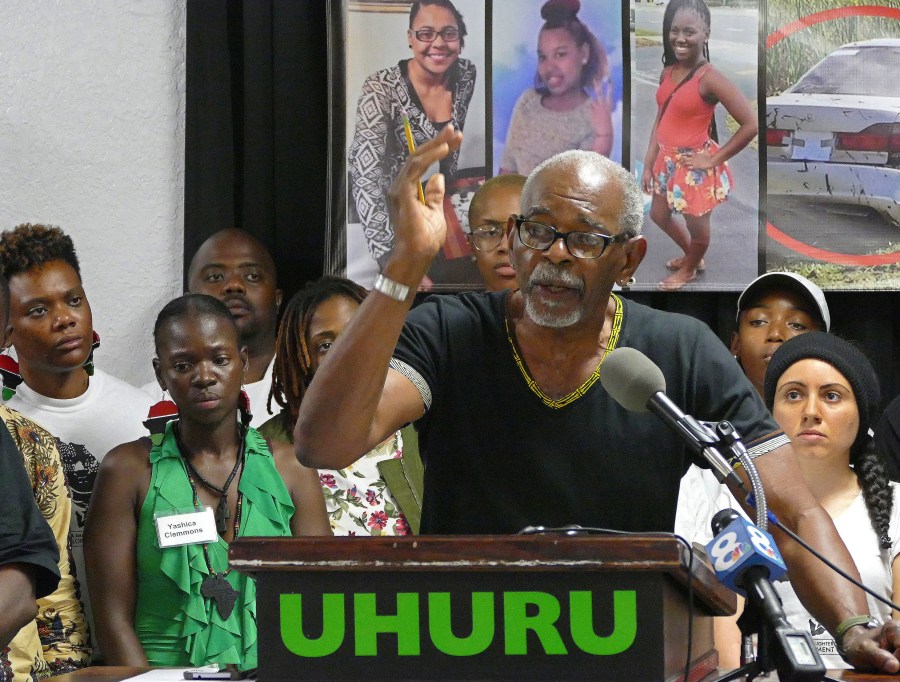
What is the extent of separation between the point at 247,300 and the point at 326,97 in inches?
33.4

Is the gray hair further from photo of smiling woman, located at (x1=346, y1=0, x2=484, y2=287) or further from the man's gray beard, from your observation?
photo of smiling woman, located at (x1=346, y1=0, x2=484, y2=287)

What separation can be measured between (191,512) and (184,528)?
0.05m

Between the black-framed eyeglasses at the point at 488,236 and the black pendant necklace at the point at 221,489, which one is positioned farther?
the black-framed eyeglasses at the point at 488,236

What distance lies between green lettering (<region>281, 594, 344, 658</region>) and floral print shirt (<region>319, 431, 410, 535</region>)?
176cm

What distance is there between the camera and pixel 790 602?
2.94 metres

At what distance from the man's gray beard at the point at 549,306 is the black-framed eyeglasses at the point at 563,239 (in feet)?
0.13

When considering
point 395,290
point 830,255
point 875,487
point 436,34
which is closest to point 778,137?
point 830,255

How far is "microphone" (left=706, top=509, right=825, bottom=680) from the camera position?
1.36 metres

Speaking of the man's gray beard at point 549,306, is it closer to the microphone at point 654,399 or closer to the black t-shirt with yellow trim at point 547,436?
the black t-shirt with yellow trim at point 547,436

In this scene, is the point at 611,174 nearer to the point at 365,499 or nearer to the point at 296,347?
the point at 365,499

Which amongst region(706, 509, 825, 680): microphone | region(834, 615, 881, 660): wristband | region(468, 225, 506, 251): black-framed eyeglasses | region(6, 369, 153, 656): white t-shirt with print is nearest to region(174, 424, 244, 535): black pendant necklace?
region(6, 369, 153, 656): white t-shirt with print

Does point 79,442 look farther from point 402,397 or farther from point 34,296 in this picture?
point 402,397

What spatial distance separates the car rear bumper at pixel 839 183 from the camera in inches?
157

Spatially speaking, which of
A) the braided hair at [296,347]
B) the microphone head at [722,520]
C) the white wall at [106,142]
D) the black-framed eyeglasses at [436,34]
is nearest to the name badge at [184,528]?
the braided hair at [296,347]
